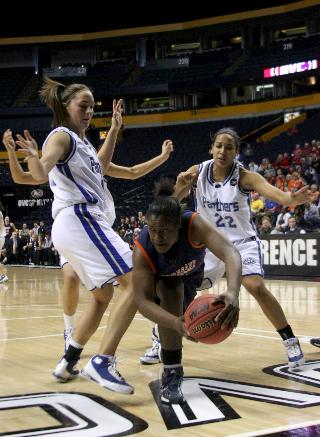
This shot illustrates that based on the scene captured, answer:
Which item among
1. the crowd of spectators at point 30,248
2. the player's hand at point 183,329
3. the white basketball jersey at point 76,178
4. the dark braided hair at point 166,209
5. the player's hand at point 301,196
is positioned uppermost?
the white basketball jersey at point 76,178

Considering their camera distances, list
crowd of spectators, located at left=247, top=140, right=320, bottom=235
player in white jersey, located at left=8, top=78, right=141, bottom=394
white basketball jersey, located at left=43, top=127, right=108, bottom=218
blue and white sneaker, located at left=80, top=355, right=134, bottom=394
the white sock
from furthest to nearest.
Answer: crowd of spectators, located at left=247, top=140, right=320, bottom=235, the white sock, white basketball jersey, located at left=43, top=127, right=108, bottom=218, player in white jersey, located at left=8, top=78, right=141, bottom=394, blue and white sneaker, located at left=80, top=355, right=134, bottom=394

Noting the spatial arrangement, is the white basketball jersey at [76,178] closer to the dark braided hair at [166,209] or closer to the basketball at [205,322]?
the dark braided hair at [166,209]

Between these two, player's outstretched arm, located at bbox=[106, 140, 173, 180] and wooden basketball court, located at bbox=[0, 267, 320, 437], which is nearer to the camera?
wooden basketball court, located at bbox=[0, 267, 320, 437]

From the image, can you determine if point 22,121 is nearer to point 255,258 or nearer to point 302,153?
point 302,153

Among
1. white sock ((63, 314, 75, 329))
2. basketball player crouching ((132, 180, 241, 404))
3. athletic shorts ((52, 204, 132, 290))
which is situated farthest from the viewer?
white sock ((63, 314, 75, 329))

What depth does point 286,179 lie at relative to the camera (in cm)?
1706

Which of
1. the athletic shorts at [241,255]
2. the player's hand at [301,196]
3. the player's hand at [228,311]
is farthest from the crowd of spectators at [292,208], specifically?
the player's hand at [228,311]

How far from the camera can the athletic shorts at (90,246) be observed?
374cm

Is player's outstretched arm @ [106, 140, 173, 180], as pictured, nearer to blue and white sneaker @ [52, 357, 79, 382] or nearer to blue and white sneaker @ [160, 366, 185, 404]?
blue and white sneaker @ [52, 357, 79, 382]

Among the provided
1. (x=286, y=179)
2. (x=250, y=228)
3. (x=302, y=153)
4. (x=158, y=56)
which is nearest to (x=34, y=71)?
(x=158, y=56)

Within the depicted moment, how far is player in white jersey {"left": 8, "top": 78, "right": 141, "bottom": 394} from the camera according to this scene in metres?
3.62

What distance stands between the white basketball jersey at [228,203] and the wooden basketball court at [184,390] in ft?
3.08

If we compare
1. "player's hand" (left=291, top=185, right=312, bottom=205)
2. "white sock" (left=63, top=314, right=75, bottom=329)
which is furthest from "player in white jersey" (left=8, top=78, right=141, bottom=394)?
"player's hand" (left=291, top=185, right=312, bottom=205)

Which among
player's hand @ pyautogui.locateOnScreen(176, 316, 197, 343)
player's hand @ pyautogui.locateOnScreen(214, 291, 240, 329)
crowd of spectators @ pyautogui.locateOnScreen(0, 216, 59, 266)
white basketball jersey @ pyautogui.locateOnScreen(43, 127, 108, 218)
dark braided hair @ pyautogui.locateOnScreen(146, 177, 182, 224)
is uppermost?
white basketball jersey @ pyautogui.locateOnScreen(43, 127, 108, 218)
